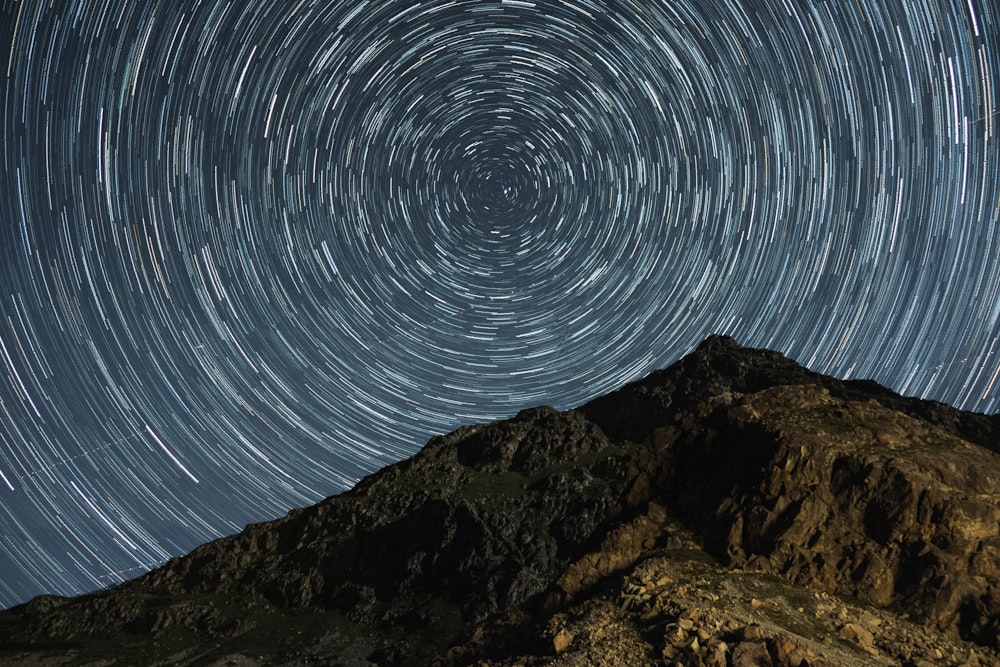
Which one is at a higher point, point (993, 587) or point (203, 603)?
point (993, 587)

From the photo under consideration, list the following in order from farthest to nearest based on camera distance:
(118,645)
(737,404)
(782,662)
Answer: (118,645) < (737,404) < (782,662)

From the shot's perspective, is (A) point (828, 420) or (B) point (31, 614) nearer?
(A) point (828, 420)

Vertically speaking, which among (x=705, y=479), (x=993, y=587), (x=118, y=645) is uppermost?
(x=705, y=479)

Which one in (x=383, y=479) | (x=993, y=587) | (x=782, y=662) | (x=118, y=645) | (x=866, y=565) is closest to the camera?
(x=782, y=662)

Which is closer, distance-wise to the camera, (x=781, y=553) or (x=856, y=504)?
(x=781, y=553)

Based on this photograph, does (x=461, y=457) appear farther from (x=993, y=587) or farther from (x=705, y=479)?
(x=993, y=587)

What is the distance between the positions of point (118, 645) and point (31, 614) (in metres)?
23.4

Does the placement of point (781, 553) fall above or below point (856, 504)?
below

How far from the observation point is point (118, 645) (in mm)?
88625

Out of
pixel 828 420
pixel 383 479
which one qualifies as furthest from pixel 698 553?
pixel 383 479

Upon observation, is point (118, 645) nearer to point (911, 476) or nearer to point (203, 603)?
point (203, 603)

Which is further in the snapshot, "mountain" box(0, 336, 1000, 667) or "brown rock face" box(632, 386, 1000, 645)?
"brown rock face" box(632, 386, 1000, 645)

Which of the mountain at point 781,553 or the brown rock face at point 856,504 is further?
the brown rock face at point 856,504

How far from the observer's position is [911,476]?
21.2 m
